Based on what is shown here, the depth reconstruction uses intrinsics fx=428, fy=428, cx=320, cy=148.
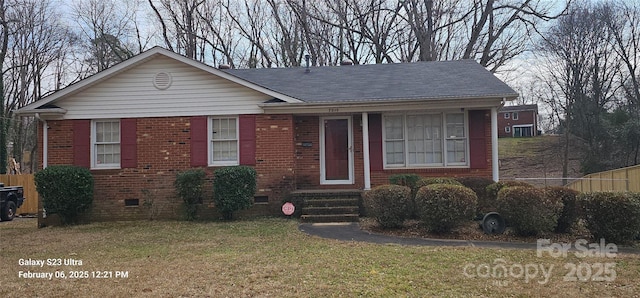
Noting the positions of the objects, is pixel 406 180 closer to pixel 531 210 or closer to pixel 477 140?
pixel 477 140

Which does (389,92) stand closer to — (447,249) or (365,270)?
(447,249)

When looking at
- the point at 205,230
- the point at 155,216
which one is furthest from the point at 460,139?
the point at 155,216

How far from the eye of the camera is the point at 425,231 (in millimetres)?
8539

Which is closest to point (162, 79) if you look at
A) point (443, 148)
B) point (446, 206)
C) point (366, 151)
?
point (366, 151)

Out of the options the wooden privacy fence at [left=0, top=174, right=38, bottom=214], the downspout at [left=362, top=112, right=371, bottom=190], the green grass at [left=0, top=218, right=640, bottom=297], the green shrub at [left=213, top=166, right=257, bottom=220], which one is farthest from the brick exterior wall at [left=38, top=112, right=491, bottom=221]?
the wooden privacy fence at [left=0, top=174, right=38, bottom=214]

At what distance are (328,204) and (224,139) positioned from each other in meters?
3.40

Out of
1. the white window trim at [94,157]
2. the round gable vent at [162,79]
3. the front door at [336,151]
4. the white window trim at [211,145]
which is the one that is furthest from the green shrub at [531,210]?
the white window trim at [94,157]

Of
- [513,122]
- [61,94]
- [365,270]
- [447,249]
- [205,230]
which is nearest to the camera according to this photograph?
[365,270]

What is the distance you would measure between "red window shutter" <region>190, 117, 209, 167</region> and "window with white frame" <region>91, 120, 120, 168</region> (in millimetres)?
2090

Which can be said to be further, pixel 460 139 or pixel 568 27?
pixel 568 27

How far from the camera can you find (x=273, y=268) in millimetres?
5777

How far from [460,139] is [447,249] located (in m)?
5.63

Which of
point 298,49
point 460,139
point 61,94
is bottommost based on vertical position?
point 460,139

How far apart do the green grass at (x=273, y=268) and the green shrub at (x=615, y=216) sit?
0.87 m
